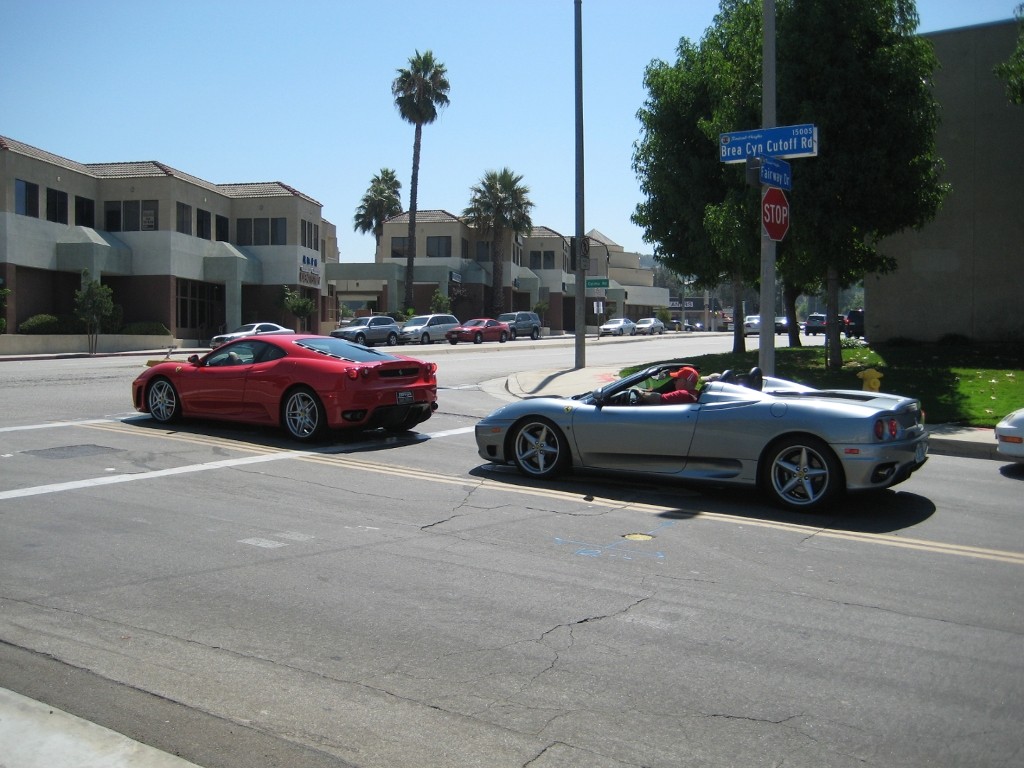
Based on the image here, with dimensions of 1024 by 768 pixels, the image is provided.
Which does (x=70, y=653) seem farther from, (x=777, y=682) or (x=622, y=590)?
(x=777, y=682)

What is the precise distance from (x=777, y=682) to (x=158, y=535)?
4.78 metres

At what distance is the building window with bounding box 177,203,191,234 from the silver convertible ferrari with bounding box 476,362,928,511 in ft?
136

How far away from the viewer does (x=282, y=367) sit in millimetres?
11844

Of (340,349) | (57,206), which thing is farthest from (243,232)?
(340,349)

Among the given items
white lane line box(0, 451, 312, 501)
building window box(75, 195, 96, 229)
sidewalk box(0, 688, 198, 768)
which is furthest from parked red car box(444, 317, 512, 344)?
sidewalk box(0, 688, 198, 768)

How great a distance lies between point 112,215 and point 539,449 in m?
42.4

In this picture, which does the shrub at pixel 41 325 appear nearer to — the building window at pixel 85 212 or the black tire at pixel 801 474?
the building window at pixel 85 212

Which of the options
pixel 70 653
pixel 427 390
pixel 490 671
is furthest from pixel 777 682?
pixel 427 390

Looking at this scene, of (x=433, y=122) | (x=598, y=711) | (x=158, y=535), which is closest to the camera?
(x=598, y=711)

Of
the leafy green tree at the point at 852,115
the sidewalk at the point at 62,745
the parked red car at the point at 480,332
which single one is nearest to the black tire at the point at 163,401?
the sidewalk at the point at 62,745

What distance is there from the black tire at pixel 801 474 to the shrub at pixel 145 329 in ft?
132

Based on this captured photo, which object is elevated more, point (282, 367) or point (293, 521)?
point (282, 367)

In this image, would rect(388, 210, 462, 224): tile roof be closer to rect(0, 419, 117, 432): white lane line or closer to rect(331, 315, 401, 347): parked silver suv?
rect(331, 315, 401, 347): parked silver suv

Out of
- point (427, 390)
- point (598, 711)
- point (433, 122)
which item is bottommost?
point (598, 711)
